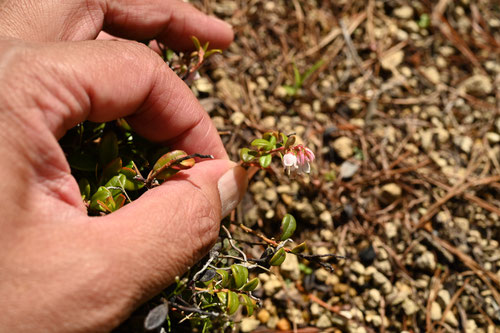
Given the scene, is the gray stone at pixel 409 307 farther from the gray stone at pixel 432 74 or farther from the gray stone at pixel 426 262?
the gray stone at pixel 432 74

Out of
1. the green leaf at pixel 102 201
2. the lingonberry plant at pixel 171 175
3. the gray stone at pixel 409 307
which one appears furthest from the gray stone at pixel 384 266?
the green leaf at pixel 102 201

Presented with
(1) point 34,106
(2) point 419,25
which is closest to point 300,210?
(1) point 34,106

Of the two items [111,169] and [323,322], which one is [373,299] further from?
[111,169]

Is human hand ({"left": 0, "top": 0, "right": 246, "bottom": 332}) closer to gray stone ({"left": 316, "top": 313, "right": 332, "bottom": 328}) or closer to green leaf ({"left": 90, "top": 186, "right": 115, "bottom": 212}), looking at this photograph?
green leaf ({"left": 90, "top": 186, "right": 115, "bottom": 212})

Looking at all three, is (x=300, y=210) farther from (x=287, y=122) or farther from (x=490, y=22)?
(x=490, y=22)

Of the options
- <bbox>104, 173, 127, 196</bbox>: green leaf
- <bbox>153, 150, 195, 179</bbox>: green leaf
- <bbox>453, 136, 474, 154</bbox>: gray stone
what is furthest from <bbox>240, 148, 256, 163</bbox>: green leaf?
<bbox>453, 136, 474, 154</bbox>: gray stone

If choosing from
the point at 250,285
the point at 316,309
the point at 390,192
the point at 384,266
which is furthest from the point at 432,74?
the point at 250,285
